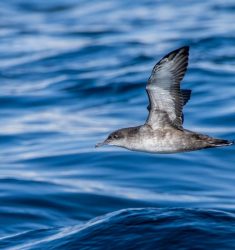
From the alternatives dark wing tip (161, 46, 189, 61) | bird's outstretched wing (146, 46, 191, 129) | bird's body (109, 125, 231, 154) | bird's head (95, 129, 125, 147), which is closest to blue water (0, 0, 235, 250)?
bird's head (95, 129, 125, 147)

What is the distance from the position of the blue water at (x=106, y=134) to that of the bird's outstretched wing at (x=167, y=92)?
1.39 m

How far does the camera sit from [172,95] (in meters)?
11.1

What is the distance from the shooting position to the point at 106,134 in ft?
66.2

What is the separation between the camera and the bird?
10.6 metres

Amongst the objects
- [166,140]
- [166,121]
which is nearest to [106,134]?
[166,121]

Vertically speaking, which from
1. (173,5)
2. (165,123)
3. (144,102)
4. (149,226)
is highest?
(173,5)

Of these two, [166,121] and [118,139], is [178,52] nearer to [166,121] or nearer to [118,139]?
[166,121]

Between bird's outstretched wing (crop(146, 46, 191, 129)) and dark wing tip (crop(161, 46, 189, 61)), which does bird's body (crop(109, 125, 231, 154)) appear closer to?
bird's outstretched wing (crop(146, 46, 191, 129))

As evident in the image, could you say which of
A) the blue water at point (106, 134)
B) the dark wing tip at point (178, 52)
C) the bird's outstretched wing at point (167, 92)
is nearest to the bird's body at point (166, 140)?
the bird's outstretched wing at point (167, 92)

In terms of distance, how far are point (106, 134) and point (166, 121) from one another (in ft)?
29.7

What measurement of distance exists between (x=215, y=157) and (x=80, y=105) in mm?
7356

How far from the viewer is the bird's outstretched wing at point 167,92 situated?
10.6 meters

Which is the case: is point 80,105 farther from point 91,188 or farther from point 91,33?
point 91,33

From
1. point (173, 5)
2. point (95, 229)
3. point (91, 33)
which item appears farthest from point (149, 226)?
point (173, 5)
